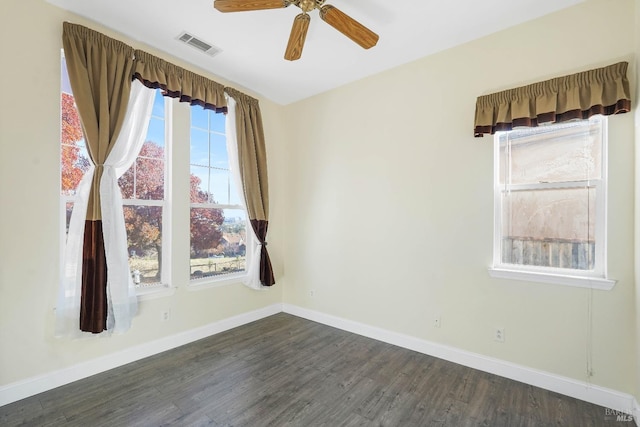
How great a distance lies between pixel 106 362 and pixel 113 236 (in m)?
1.10

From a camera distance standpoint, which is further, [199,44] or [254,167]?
[254,167]

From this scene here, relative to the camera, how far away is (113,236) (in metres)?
2.50

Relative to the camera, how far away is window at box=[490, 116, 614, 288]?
2199 mm

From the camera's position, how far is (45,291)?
2264 mm

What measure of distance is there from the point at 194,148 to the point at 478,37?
3058mm

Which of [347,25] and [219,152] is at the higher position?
[347,25]

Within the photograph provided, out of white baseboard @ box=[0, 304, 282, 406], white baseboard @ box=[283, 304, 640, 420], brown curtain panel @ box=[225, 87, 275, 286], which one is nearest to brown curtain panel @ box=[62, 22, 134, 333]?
white baseboard @ box=[0, 304, 282, 406]

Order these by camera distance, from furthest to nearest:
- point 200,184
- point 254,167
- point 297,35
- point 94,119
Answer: point 254,167 < point 200,184 < point 94,119 < point 297,35

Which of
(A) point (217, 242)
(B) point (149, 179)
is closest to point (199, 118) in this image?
(B) point (149, 179)

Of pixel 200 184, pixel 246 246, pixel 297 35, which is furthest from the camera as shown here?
pixel 246 246

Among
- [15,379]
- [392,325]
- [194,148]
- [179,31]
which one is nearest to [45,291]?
[15,379]

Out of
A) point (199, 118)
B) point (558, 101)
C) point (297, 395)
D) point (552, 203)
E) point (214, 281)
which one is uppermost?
point (199, 118)

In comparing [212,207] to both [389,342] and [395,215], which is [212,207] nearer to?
[395,215]

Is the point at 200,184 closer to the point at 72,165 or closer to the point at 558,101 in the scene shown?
the point at 72,165
